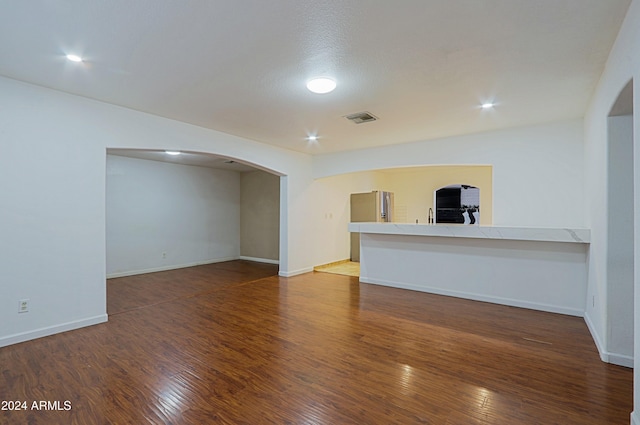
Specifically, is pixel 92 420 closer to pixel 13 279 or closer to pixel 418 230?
pixel 13 279

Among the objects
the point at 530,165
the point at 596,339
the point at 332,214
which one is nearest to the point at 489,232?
the point at 530,165

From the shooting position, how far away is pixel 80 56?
2.57 m

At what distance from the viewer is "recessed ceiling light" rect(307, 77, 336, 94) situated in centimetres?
294

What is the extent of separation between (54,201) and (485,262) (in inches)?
218

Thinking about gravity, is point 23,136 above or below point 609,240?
above

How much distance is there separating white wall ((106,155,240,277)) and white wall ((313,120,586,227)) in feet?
18.1

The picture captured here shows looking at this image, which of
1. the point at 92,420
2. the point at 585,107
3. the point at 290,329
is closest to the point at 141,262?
the point at 290,329

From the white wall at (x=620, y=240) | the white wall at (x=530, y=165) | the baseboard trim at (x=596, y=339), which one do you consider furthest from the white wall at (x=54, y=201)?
the baseboard trim at (x=596, y=339)

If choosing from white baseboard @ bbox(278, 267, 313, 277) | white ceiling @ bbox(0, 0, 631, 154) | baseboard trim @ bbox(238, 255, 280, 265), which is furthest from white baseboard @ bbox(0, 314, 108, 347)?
baseboard trim @ bbox(238, 255, 280, 265)

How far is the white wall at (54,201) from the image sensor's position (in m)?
3.03

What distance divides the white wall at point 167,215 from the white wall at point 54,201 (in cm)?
304

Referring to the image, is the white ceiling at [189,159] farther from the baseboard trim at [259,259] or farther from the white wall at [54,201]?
the baseboard trim at [259,259]

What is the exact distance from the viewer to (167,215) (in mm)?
7215

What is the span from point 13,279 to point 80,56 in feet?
7.48
